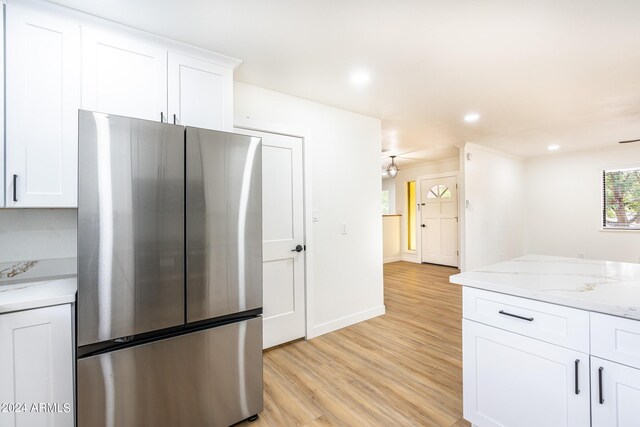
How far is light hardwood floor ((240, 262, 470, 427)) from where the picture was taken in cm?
178

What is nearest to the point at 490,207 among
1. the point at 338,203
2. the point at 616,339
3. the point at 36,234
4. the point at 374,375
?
the point at 338,203

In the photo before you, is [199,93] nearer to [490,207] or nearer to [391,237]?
[490,207]

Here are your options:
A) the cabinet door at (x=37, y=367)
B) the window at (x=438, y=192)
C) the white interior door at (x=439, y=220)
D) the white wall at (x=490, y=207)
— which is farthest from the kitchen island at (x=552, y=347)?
the window at (x=438, y=192)

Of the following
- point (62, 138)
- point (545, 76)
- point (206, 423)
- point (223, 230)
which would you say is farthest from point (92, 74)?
point (545, 76)

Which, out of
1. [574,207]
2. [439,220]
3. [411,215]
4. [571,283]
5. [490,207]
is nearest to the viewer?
[571,283]

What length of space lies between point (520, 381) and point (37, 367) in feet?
7.20

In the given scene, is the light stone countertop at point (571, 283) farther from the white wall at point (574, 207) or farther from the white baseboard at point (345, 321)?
the white wall at point (574, 207)

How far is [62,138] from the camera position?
1589 millimetres

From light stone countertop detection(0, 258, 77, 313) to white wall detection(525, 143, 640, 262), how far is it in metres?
7.58

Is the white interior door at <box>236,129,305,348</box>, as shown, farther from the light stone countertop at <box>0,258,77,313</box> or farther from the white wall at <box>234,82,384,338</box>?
the light stone countertop at <box>0,258,77,313</box>

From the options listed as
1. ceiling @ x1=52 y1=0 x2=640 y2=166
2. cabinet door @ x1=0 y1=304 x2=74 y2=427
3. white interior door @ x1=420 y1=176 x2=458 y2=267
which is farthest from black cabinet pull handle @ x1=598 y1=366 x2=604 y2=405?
white interior door @ x1=420 y1=176 x2=458 y2=267

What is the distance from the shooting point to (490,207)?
17.5 ft

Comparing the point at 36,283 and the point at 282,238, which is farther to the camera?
the point at 282,238

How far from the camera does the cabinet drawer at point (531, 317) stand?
1213mm
